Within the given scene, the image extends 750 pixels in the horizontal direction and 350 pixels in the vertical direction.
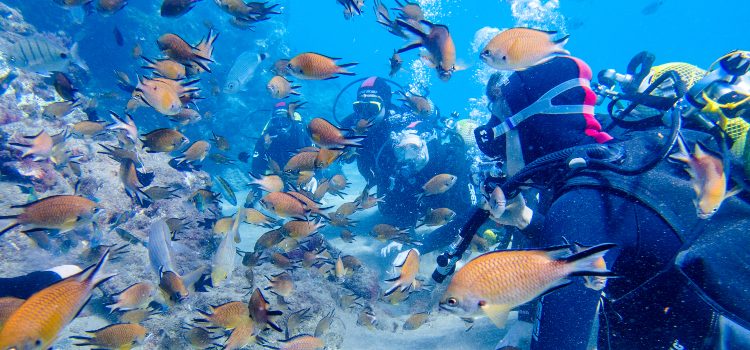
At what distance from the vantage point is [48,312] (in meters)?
1.59

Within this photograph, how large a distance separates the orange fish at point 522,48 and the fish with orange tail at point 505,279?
171cm

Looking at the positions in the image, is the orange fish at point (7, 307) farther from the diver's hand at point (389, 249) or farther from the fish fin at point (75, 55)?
the diver's hand at point (389, 249)

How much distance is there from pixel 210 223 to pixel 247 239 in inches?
88.6

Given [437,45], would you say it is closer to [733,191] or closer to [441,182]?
[733,191]

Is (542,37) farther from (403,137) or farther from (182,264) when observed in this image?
(182,264)

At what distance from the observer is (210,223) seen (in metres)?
6.35

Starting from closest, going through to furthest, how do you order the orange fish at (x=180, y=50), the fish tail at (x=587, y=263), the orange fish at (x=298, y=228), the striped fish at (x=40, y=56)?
1. the fish tail at (x=587, y=263)
2. the orange fish at (x=180, y=50)
3. the orange fish at (x=298, y=228)
4. the striped fish at (x=40, y=56)

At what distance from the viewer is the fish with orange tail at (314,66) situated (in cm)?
324

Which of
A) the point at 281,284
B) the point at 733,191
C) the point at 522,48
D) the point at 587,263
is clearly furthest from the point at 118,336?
the point at 733,191

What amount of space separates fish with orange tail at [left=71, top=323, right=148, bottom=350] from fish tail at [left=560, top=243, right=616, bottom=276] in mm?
3285

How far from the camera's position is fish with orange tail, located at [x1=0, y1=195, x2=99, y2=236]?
2.41 metres

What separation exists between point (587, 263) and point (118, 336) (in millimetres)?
3452

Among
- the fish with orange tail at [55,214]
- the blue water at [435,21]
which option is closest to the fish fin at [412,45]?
the blue water at [435,21]

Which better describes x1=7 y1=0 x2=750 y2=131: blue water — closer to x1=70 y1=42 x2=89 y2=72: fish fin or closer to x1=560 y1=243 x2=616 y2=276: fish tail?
x1=560 y1=243 x2=616 y2=276: fish tail
